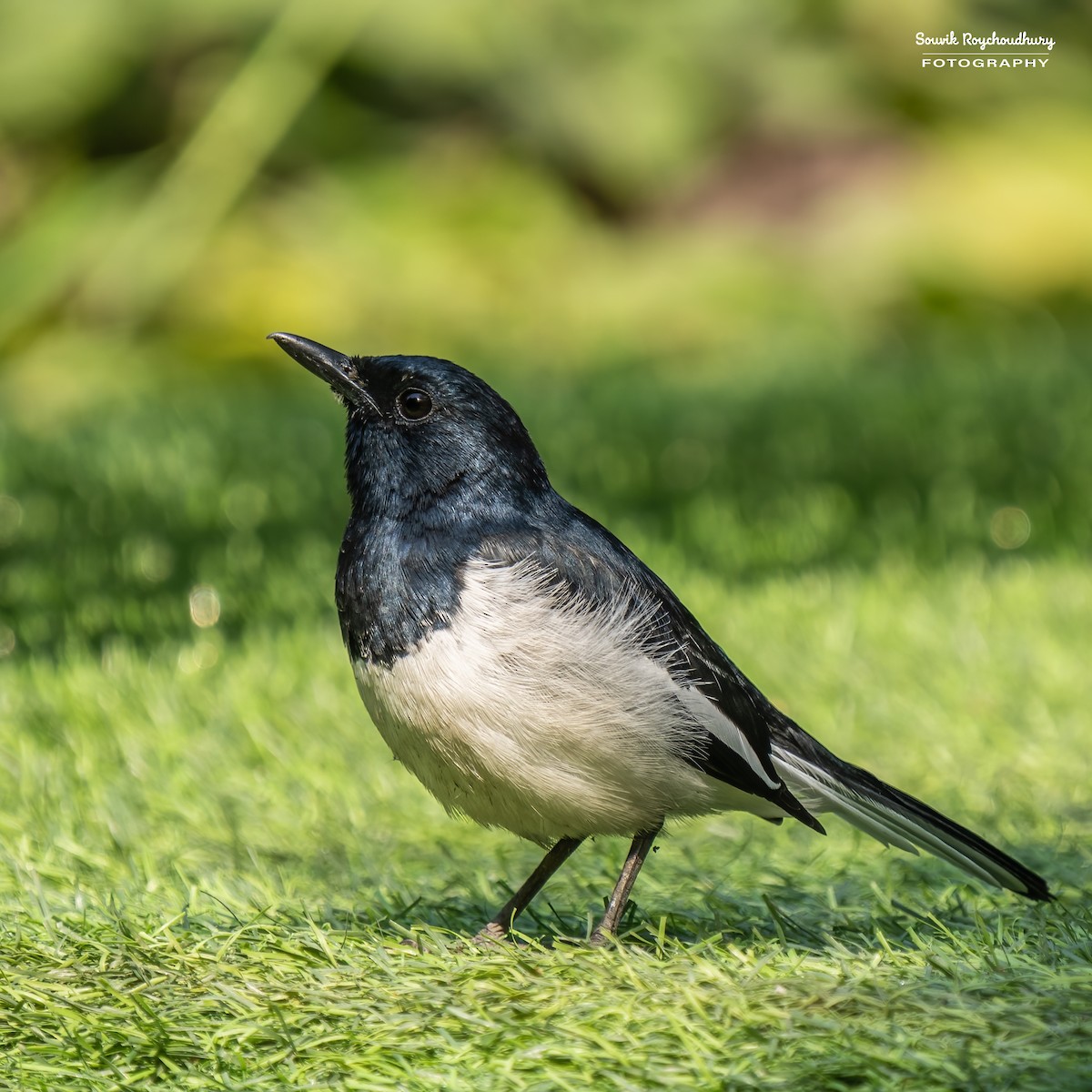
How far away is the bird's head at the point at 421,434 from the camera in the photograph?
10.6ft

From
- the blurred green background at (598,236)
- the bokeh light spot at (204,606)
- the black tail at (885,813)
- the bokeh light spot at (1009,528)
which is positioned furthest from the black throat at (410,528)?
the bokeh light spot at (1009,528)

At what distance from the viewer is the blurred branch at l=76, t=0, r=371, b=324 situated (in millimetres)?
8578

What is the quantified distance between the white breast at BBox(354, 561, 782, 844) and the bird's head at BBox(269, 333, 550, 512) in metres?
0.26

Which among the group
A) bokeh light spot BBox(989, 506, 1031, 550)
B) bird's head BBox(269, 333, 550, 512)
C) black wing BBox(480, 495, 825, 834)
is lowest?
black wing BBox(480, 495, 825, 834)

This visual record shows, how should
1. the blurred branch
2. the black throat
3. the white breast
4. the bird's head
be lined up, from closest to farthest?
the white breast, the black throat, the bird's head, the blurred branch

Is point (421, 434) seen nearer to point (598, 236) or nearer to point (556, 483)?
point (556, 483)

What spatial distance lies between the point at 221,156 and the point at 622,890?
21.3 ft

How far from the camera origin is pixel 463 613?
295cm

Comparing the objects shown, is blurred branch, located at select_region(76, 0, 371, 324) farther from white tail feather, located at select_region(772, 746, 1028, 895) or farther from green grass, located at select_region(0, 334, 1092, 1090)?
white tail feather, located at select_region(772, 746, 1028, 895)

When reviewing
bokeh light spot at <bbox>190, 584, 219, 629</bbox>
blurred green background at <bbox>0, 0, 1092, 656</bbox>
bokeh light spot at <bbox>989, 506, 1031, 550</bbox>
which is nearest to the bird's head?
bokeh light spot at <bbox>190, 584, 219, 629</bbox>

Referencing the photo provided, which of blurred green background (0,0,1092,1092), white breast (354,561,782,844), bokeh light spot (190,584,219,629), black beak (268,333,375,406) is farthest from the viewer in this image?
bokeh light spot (190,584,219,629)

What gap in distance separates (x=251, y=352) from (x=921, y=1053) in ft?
23.6

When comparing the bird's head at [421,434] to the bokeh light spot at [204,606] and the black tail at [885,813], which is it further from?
the bokeh light spot at [204,606]

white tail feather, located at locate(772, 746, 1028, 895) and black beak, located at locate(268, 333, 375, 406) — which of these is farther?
black beak, located at locate(268, 333, 375, 406)
